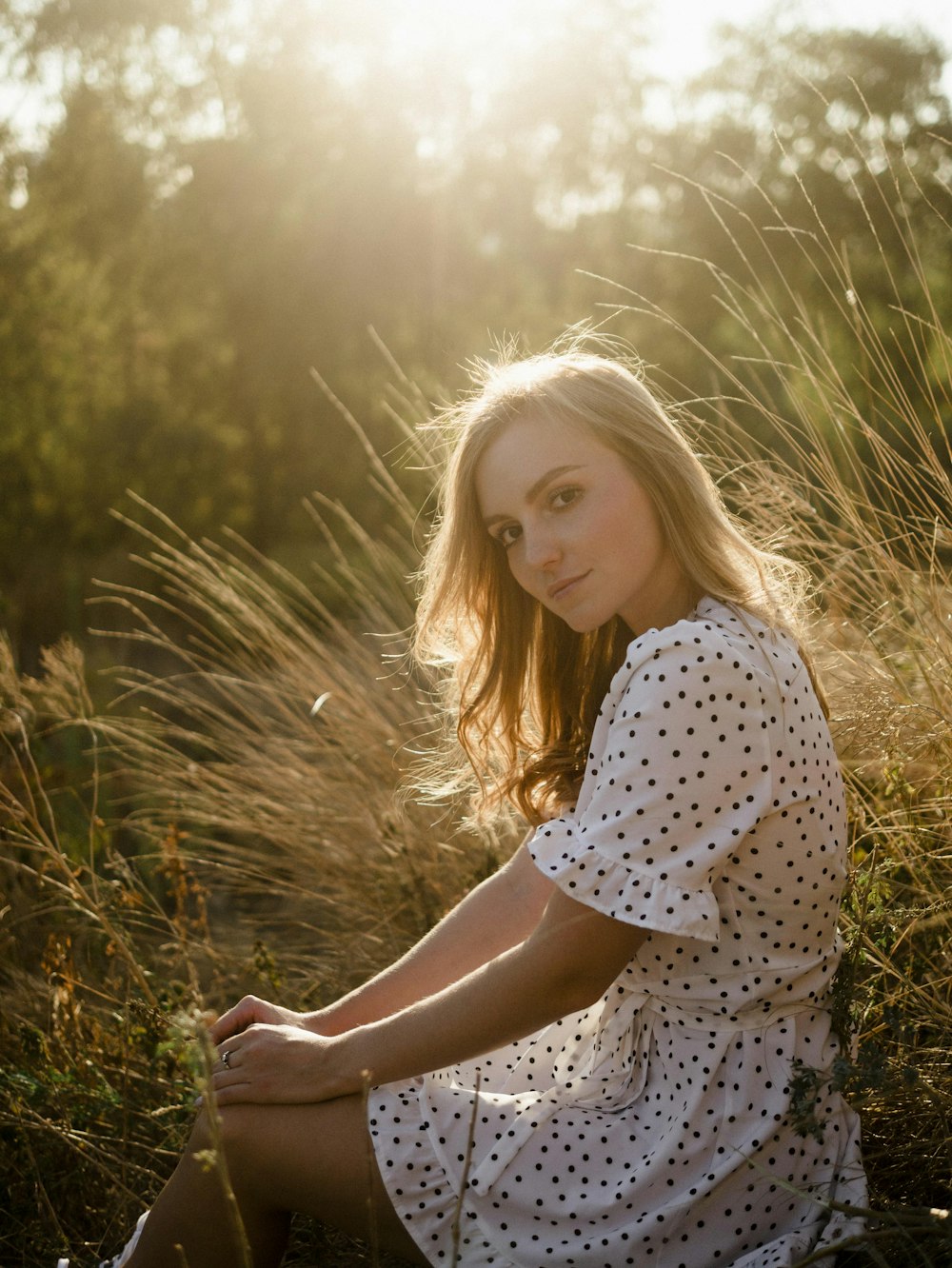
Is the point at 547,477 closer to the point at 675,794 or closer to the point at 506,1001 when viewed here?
the point at 675,794

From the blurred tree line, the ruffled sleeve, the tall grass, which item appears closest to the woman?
the ruffled sleeve

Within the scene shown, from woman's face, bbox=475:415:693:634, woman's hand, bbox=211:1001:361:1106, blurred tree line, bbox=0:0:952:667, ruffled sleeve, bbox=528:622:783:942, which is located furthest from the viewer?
blurred tree line, bbox=0:0:952:667

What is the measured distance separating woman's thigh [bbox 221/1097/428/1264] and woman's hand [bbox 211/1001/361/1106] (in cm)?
2

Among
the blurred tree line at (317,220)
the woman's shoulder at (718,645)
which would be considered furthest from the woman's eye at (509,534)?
the blurred tree line at (317,220)

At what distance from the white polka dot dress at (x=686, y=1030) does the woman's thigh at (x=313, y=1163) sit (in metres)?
0.03

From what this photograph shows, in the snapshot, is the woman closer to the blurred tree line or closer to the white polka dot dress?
the white polka dot dress

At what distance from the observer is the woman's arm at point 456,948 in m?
1.86

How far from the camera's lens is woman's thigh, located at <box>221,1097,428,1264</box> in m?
1.48

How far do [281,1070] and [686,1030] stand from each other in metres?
0.52

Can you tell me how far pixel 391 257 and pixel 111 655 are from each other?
18.5 ft

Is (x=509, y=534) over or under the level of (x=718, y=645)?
over

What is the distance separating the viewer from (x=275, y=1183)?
1508 millimetres

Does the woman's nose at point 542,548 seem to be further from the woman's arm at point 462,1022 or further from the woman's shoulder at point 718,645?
the woman's arm at point 462,1022

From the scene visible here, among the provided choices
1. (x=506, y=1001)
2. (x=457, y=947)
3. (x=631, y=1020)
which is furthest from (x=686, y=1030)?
(x=457, y=947)
